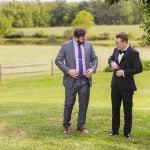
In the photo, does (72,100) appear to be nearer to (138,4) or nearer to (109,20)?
(138,4)

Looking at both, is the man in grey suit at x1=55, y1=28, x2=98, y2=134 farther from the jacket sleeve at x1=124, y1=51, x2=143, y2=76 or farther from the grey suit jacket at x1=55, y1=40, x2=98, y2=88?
the jacket sleeve at x1=124, y1=51, x2=143, y2=76

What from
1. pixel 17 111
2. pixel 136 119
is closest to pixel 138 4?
pixel 136 119

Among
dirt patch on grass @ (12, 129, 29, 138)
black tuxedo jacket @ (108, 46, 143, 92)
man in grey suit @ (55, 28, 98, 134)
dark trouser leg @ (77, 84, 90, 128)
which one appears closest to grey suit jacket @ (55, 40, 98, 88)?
man in grey suit @ (55, 28, 98, 134)

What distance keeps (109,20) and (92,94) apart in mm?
111190

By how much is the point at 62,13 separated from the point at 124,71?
12946 cm

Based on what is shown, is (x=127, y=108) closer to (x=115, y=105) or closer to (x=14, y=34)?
(x=115, y=105)

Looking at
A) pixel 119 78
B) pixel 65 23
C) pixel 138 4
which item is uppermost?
pixel 138 4

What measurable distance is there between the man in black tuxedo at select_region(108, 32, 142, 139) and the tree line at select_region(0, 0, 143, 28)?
11850 centimetres

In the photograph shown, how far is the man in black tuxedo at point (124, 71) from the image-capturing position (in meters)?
8.59

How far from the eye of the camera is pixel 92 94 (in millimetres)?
24484

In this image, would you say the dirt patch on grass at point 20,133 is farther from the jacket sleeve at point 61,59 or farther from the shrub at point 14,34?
the shrub at point 14,34

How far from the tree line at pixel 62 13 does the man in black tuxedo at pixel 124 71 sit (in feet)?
389

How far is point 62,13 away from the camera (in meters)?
Result: 137

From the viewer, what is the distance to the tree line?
131250mm
